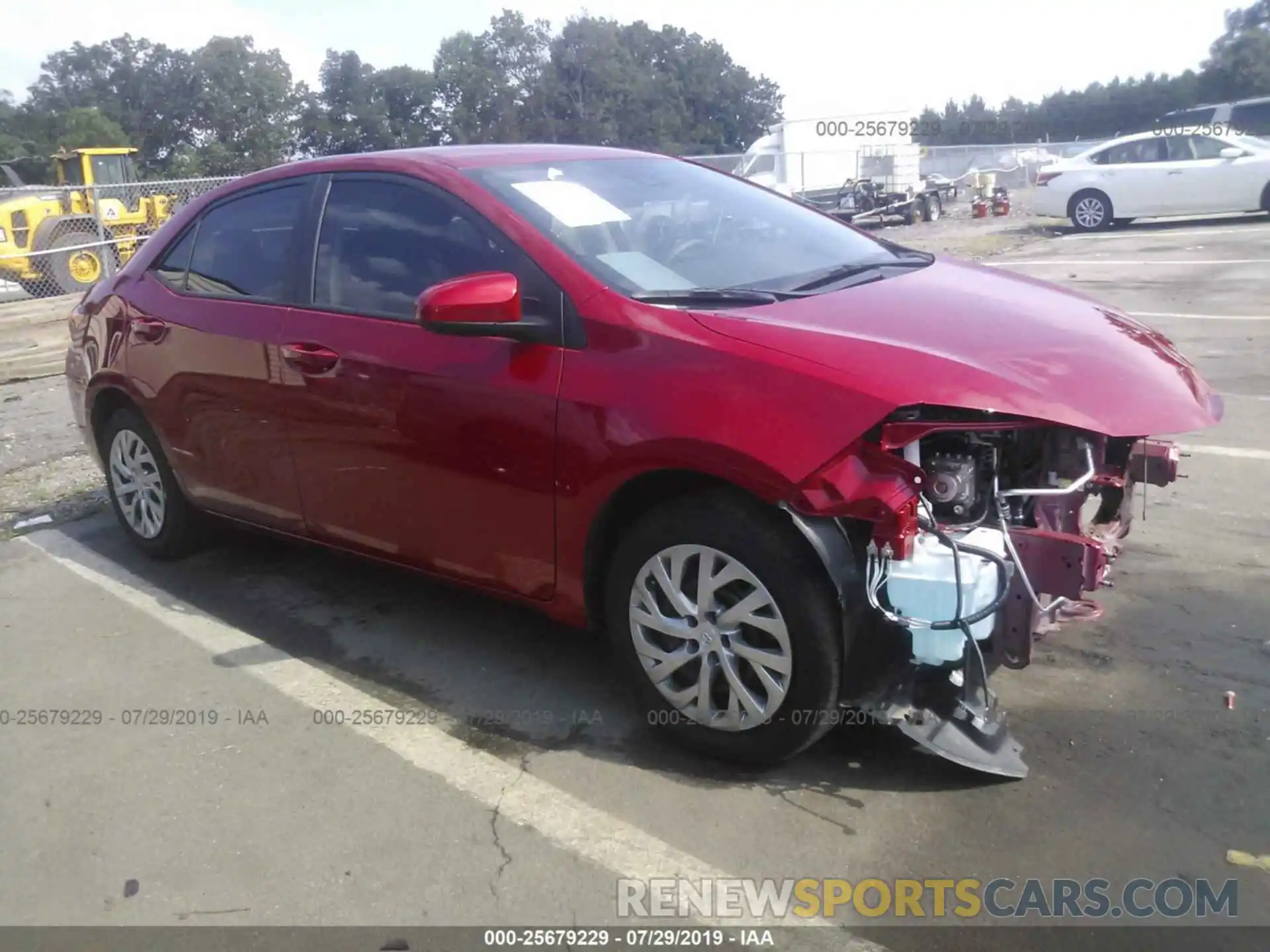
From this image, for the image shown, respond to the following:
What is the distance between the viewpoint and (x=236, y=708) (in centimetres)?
382

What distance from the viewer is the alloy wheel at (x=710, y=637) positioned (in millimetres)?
3045

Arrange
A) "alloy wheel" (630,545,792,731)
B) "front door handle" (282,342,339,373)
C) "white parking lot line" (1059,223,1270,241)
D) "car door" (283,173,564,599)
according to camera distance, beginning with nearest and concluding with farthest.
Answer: "alloy wheel" (630,545,792,731) < "car door" (283,173,564,599) < "front door handle" (282,342,339,373) < "white parking lot line" (1059,223,1270,241)

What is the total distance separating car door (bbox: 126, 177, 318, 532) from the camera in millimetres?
4301

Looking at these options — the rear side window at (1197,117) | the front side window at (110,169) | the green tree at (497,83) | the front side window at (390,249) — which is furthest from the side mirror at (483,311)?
the green tree at (497,83)

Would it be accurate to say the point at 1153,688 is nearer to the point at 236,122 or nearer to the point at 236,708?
the point at 236,708

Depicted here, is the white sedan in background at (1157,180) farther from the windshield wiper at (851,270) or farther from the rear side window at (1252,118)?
Answer: the windshield wiper at (851,270)

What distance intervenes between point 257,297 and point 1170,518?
397 cm

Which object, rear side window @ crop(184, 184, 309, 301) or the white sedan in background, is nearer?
rear side window @ crop(184, 184, 309, 301)

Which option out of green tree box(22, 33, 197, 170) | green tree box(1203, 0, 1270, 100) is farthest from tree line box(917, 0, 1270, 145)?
green tree box(22, 33, 197, 170)

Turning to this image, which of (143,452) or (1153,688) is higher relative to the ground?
(143,452)

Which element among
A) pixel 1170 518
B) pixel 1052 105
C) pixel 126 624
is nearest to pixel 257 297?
pixel 126 624

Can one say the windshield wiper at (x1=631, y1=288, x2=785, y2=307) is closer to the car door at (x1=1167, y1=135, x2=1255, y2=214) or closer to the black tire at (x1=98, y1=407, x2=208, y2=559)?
the black tire at (x1=98, y1=407, x2=208, y2=559)

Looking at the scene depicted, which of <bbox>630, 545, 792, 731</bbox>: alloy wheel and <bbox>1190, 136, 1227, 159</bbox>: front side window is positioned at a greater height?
<bbox>1190, 136, 1227, 159</bbox>: front side window

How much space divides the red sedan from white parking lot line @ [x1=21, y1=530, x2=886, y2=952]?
0.40 meters
